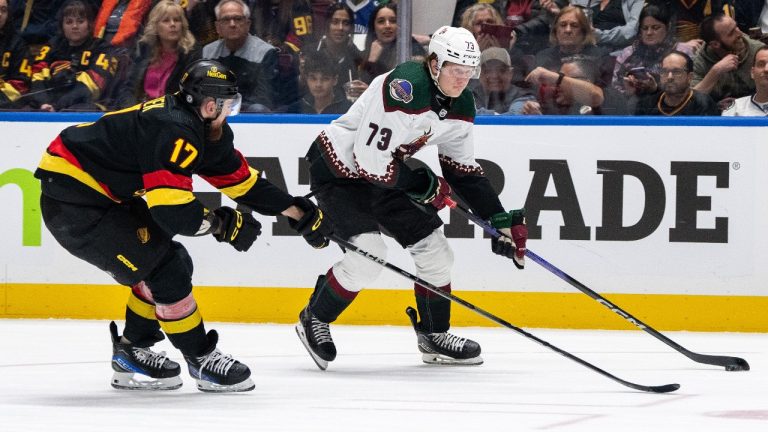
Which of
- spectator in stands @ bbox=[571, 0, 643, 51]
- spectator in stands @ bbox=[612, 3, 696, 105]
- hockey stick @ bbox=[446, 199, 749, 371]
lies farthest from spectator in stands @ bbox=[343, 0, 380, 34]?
hockey stick @ bbox=[446, 199, 749, 371]

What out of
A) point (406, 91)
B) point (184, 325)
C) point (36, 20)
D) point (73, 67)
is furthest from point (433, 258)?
point (36, 20)

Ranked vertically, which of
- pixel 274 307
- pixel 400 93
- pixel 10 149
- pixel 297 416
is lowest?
pixel 274 307

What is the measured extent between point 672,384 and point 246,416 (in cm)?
147

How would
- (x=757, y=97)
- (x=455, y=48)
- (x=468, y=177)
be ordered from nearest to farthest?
(x=455, y=48), (x=468, y=177), (x=757, y=97)

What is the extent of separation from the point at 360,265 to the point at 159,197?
1.20 metres

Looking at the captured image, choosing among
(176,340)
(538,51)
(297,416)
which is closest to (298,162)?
(538,51)

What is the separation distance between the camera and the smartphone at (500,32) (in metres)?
6.32

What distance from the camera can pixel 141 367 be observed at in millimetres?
4234

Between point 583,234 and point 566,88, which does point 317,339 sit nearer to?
point 583,234

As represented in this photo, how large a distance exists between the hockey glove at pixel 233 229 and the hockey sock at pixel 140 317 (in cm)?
42

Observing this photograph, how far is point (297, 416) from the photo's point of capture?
3.67m

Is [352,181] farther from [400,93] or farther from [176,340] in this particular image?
[176,340]

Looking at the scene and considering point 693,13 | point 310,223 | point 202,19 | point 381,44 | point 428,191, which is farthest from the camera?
point 202,19

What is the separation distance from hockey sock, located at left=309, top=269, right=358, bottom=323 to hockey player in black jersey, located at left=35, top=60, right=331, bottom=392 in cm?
81
